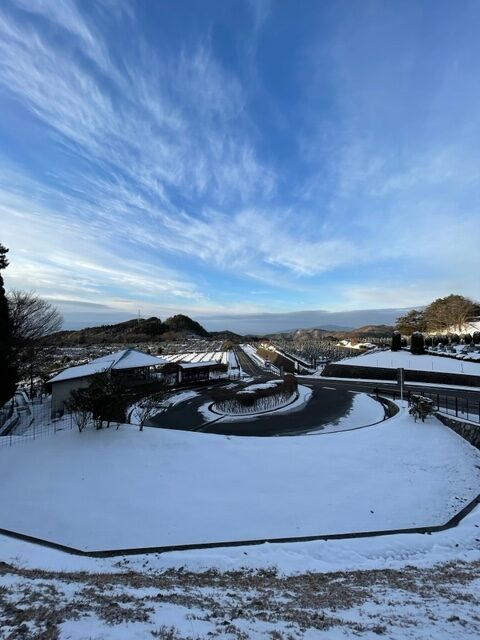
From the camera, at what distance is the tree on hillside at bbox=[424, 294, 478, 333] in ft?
152

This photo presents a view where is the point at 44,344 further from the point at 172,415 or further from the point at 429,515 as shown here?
the point at 429,515

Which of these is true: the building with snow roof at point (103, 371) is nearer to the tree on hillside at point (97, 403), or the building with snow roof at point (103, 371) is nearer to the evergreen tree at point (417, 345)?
the tree on hillside at point (97, 403)

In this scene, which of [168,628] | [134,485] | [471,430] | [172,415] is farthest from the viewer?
[172,415]

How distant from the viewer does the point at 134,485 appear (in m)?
9.08

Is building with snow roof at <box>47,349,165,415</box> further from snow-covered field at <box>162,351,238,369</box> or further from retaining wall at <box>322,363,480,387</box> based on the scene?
retaining wall at <box>322,363,480,387</box>

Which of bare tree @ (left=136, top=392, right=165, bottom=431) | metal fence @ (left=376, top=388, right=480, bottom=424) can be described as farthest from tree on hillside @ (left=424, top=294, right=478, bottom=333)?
bare tree @ (left=136, top=392, right=165, bottom=431)

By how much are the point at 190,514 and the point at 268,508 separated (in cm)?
183

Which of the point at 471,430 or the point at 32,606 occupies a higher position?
the point at 32,606

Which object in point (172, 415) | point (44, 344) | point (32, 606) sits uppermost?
point (44, 344)

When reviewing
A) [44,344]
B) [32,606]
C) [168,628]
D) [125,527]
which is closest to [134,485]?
[125,527]

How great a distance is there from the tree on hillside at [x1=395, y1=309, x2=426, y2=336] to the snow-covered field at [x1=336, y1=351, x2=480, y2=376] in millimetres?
19349

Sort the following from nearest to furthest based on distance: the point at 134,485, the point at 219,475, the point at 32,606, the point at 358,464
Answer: the point at 32,606 → the point at 134,485 → the point at 219,475 → the point at 358,464

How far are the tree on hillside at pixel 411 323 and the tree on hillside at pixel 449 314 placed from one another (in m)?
0.96

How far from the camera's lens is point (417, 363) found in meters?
28.1
